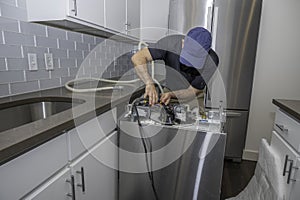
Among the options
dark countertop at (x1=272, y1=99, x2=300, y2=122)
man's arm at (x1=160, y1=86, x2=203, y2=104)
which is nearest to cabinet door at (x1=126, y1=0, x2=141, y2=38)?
man's arm at (x1=160, y1=86, x2=203, y2=104)

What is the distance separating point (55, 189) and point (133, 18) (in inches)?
72.5

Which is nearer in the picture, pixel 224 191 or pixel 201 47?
pixel 201 47

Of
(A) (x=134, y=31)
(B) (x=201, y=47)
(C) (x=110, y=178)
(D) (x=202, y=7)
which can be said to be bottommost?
(C) (x=110, y=178)

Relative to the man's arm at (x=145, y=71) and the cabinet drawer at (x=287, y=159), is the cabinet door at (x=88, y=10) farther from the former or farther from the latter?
the cabinet drawer at (x=287, y=159)

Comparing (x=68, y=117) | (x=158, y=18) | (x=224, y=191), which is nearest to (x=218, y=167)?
(x=68, y=117)

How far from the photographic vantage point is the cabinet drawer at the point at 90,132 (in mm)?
807

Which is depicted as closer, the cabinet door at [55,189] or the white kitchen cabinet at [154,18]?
the cabinet door at [55,189]

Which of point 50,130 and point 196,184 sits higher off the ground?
point 50,130

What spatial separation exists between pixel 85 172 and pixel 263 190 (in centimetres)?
121

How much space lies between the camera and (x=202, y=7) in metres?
2.00

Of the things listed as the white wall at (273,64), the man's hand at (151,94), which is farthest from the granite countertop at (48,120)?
the white wall at (273,64)

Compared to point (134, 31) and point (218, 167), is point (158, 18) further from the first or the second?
point (218, 167)

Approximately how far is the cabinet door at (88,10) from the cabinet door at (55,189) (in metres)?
0.78

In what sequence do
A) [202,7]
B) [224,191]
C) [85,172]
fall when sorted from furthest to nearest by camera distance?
[202,7]
[224,191]
[85,172]
